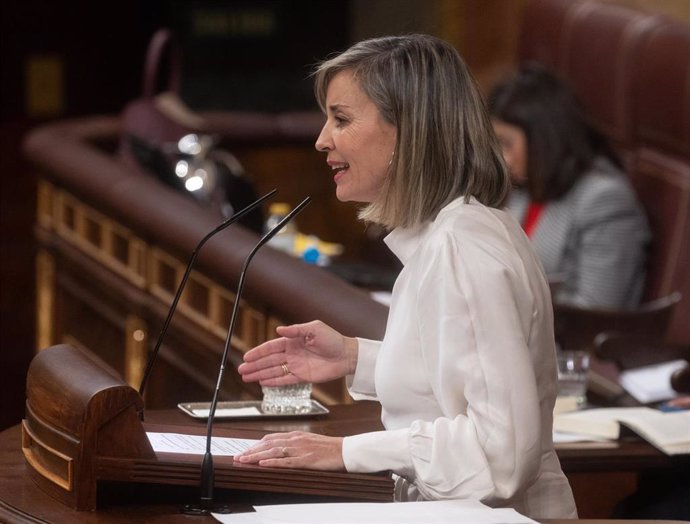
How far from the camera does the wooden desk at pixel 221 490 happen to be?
1.80 metres

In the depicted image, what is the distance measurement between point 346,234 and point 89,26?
1867 millimetres

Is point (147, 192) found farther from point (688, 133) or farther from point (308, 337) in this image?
point (308, 337)

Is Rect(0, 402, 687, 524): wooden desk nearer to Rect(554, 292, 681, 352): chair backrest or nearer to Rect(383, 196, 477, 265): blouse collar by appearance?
Rect(383, 196, 477, 265): blouse collar

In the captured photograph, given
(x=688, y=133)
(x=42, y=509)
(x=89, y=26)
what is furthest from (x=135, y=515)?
(x=89, y=26)

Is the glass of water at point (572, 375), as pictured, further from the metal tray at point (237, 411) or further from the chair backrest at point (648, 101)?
the chair backrest at point (648, 101)

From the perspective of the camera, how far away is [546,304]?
1887mm

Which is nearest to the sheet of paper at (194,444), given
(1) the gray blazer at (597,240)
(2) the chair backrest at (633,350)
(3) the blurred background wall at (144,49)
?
(2) the chair backrest at (633,350)

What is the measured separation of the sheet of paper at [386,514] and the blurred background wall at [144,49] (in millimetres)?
4868

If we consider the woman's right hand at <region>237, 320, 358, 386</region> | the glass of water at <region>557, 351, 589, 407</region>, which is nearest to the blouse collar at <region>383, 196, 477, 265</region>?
the woman's right hand at <region>237, 320, 358, 386</region>

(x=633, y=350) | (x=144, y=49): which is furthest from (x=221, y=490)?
(x=144, y=49)

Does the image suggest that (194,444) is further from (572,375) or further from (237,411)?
(572,375)

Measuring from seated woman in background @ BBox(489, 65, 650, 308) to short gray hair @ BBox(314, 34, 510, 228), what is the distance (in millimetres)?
2447

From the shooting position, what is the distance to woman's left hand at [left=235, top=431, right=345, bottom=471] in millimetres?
1848

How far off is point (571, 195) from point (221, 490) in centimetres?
284
